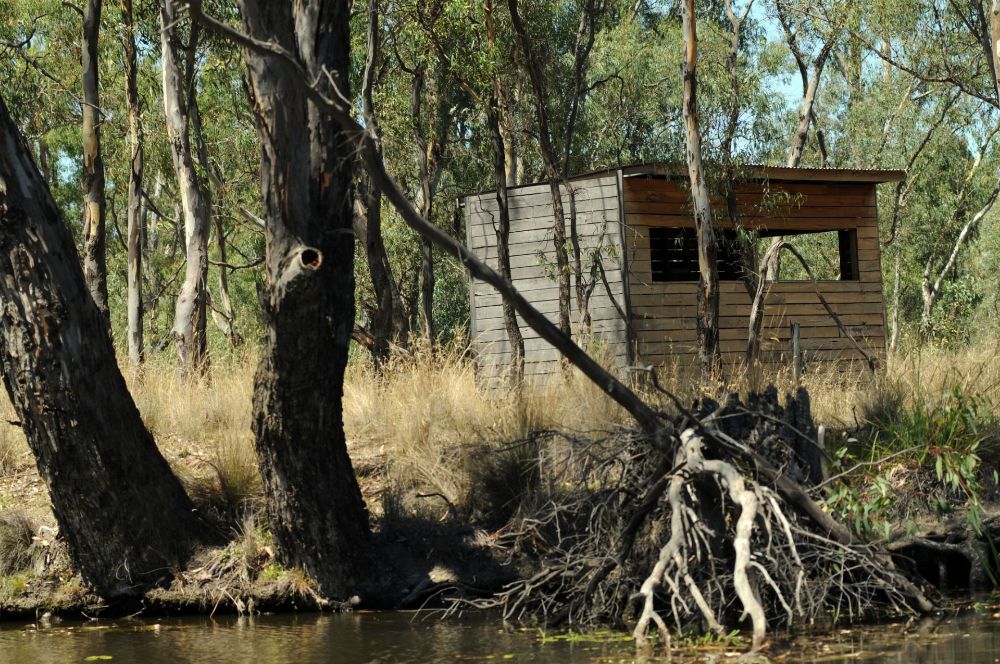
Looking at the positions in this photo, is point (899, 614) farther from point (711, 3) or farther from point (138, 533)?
point (711, 3)

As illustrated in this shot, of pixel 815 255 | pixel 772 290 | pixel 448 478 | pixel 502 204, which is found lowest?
pixel 448 478

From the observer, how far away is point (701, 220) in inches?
482

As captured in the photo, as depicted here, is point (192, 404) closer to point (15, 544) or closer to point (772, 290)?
point (15, 544)

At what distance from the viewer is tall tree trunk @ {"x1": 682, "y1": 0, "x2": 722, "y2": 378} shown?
40.1 feet

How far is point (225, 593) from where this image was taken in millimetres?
7168

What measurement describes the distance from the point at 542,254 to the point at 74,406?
947cm

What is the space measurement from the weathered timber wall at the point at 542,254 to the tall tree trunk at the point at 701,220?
321cm

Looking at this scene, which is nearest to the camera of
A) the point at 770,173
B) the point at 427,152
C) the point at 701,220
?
the point at 701,220

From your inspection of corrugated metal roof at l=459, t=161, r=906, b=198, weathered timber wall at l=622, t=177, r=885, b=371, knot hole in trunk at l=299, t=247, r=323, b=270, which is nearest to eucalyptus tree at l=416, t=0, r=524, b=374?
corrugated metal roof at l=459, t=161, r=906, b=198

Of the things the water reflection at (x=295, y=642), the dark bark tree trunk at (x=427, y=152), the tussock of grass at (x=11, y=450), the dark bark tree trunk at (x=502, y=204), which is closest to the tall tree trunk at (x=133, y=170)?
the dark bark tree trunk at (x=502, y=204)

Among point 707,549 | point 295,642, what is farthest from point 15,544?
point 707,549

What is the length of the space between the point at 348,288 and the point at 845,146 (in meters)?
26.5

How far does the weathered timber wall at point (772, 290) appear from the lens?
51.4 ft

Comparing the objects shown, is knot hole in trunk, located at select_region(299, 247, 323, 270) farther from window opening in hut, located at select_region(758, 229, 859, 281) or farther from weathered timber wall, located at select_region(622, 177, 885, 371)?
window opening in hut, located at select_region(758, 229, 859, 281)
